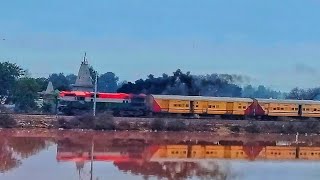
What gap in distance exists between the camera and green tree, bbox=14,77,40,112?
56.5 m

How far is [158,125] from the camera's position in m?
44.8

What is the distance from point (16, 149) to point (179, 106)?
2213cm

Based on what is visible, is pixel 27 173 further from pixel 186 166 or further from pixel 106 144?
pixel 106 144

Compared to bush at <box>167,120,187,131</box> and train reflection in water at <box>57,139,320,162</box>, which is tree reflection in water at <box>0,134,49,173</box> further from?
bush at <box>167,120,187,131</box>

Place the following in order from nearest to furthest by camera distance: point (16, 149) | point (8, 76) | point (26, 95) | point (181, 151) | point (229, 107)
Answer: point (16, 149)
point (181, 151)
point (229, 107)
point (26, 95)
point (8, 76)

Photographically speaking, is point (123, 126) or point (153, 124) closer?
point (123, 126)

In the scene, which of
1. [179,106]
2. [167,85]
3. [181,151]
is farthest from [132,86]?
[181,151]

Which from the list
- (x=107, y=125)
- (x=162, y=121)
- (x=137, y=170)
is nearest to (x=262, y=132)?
(x=162, y=121)

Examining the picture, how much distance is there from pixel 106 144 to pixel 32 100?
24.8 metres

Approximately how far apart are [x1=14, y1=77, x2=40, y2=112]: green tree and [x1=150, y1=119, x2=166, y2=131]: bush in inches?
603

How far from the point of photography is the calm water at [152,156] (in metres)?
22.5

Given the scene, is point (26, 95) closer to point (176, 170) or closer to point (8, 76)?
point (8, 76)

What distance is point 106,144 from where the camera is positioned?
33562 millimetres

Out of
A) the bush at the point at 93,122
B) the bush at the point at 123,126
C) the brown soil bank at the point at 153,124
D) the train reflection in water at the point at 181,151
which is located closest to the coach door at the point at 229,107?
the brown soil bank at the point at 153,124
